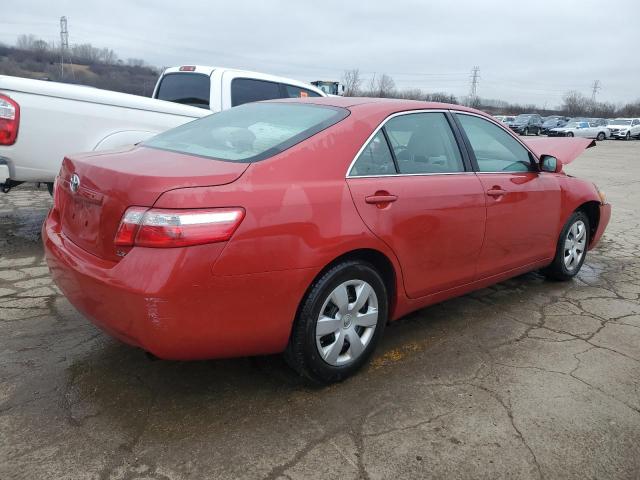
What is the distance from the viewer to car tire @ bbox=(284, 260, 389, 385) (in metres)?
2.58

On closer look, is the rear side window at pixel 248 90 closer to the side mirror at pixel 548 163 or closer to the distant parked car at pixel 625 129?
the side mirror at pixel 548 163

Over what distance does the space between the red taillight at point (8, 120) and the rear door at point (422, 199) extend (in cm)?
320

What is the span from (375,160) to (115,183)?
136cm

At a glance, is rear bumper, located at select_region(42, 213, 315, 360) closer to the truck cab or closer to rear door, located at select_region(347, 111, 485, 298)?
rear door, located at select_region(347, 111, 485, 298)

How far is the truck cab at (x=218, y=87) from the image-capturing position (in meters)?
6.42

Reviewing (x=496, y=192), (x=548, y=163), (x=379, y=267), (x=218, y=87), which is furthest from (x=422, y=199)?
(x=218, y=87)

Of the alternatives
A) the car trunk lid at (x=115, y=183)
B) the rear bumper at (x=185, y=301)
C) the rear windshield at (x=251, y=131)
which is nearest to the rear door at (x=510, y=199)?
the rear windshield at (x=251, y=131)

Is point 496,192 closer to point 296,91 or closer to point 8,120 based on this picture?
point 8,120

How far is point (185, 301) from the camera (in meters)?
2.22

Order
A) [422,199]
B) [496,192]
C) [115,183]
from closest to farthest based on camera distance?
[115,183]
[422,199]
[496,192]

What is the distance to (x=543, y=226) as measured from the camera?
13.5ft

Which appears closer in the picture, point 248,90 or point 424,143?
point 424,143

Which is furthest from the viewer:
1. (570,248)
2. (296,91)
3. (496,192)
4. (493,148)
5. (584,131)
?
(584,131)

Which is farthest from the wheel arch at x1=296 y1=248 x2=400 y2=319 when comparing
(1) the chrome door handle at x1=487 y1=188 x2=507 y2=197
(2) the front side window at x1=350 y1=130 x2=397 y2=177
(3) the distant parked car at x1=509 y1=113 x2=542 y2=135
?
(3) the distant parked car at x1=509 y1=113 x2=542 y2=135
